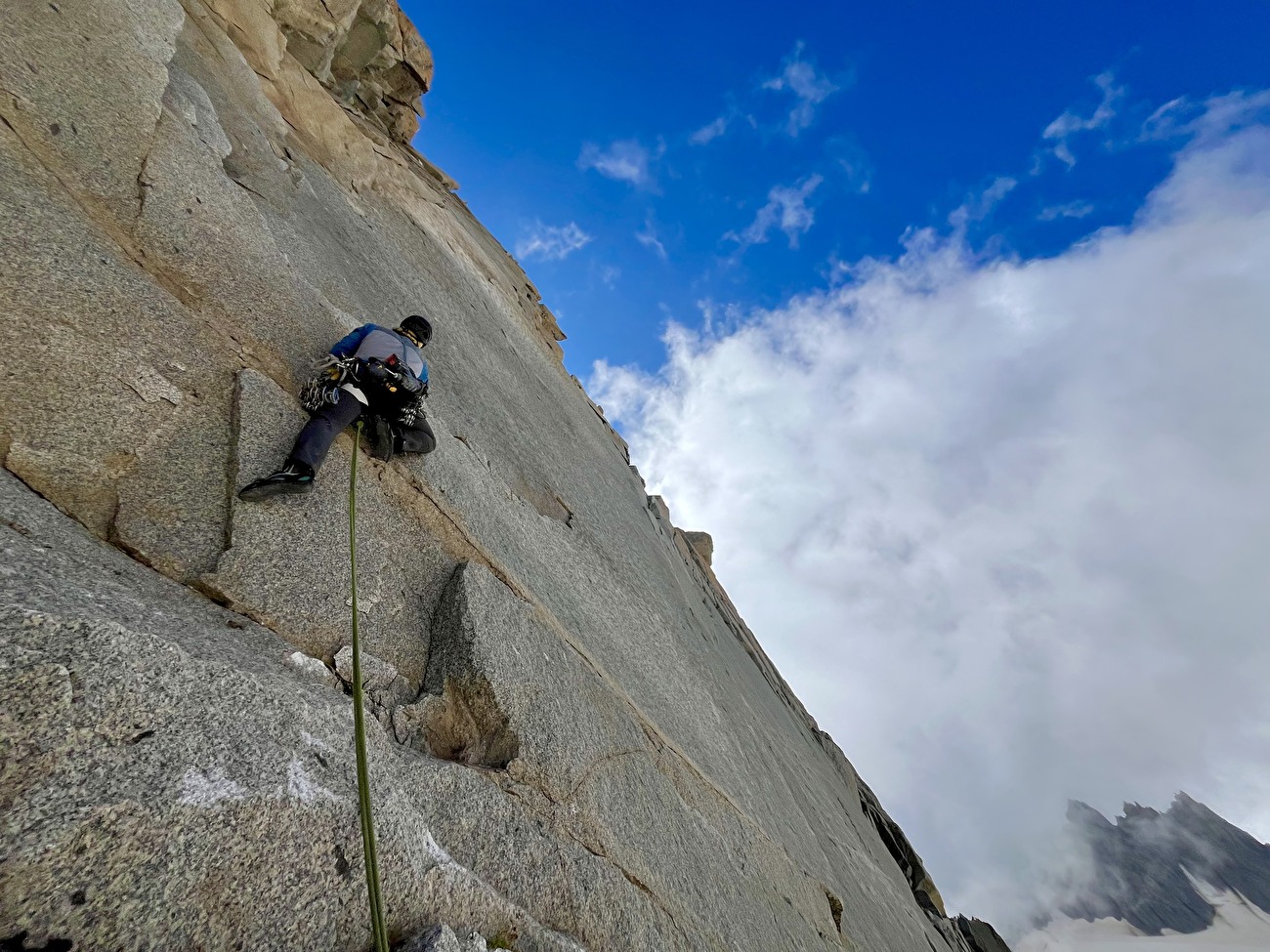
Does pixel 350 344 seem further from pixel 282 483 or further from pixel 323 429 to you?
pixel 282 483

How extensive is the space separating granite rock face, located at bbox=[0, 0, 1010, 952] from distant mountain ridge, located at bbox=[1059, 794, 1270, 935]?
539 feet

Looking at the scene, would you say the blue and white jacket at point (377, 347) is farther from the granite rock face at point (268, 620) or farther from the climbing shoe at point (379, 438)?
the climbing shoe at point (379, 438)

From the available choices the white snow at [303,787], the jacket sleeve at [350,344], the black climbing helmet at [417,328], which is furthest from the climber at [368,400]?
the white snow at [303,787]

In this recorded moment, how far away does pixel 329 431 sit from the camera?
4695 millimetres

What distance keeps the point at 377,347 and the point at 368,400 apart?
60 cm

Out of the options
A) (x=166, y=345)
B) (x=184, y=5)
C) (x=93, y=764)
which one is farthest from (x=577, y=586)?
(x=184, y=5)

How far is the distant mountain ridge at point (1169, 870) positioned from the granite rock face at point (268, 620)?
164m

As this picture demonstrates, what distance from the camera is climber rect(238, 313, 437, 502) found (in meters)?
4.51

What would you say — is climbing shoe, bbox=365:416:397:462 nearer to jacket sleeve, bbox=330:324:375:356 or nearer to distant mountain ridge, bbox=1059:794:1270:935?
jacket sleeve, bbox=330:324:375:356

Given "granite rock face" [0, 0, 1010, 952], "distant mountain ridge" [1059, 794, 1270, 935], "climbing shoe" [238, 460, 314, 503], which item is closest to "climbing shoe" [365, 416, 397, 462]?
"granite rock face" [0, 0, 1010, 952]

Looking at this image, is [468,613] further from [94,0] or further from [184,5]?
[184,5]

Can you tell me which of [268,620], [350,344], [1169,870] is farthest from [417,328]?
[1169,870]

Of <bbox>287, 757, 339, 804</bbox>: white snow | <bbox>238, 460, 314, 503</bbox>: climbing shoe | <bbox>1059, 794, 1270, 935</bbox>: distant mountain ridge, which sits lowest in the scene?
<bbox>287, 757, 339, 804</bbox>: white snow

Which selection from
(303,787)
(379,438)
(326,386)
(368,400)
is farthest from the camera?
(379,438)
